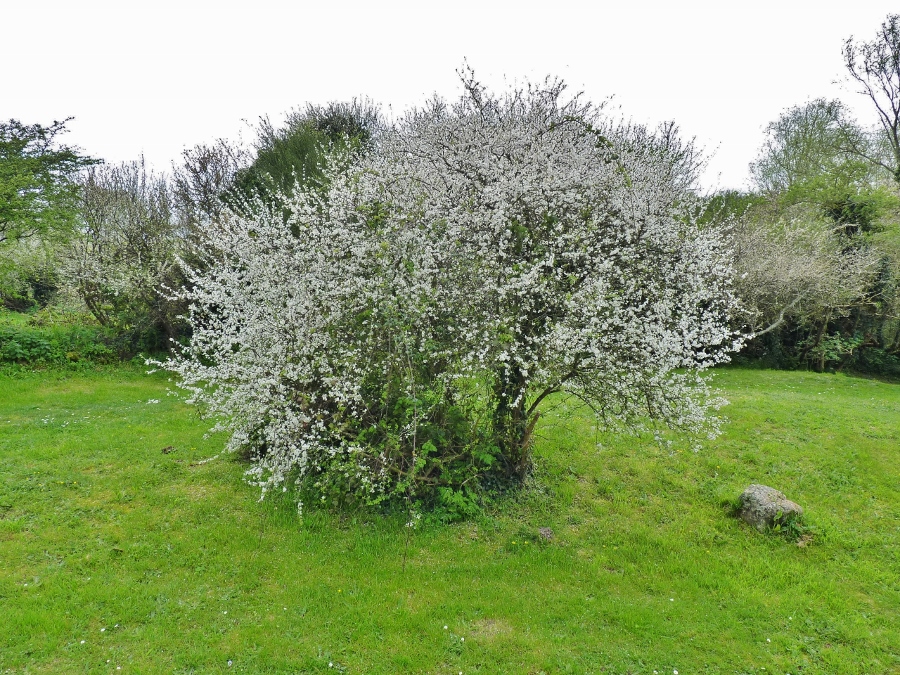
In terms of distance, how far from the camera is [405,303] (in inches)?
214

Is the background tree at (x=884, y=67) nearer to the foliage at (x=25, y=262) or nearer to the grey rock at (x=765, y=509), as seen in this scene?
the grey rock at (x=765, y=509)

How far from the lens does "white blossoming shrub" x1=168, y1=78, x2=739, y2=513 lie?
207 inches

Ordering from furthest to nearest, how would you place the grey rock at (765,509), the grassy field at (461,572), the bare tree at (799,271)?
the bare tree at (799,271)
the grey rock at (765,509)
the grassy field at (461,572)

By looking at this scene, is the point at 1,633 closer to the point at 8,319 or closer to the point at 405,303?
the point at 405,303

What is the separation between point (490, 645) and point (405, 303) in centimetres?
352

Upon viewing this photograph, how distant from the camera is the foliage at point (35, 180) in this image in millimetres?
13508

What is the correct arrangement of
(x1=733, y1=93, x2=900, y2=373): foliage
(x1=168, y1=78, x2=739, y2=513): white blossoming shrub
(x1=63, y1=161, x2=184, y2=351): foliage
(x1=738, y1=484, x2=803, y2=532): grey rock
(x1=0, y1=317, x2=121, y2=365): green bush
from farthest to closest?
(x1=733, y1=93, x2=900, y2=373): foliage
(x1=63, y1=161, x2=184, y2=351): foliage
(x1=0, y1=317, x2=121, y2=365): green bush
(x1=738, y1=484, x2=803, y2=532): grey rock
(x1=168, y1=78, x2=739, y2=513): white blossoming shrub

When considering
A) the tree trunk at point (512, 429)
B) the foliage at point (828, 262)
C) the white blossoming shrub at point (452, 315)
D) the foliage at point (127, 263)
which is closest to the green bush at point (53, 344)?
the foliage at point (127, 263)

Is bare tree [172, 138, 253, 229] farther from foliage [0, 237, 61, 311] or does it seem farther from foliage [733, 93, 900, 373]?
foliage [733, 93, 900, 373]

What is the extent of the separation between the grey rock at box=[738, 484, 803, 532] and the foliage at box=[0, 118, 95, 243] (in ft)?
61.2

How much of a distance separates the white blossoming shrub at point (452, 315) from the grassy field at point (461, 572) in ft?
2.99

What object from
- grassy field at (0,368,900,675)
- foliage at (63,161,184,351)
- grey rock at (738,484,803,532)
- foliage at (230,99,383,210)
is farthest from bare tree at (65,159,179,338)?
grey rock at (738,484,803,532)

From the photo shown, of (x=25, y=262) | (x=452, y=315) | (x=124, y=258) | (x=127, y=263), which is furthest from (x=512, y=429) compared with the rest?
(x=25, y=262)

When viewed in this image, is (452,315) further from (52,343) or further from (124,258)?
(124,258)
